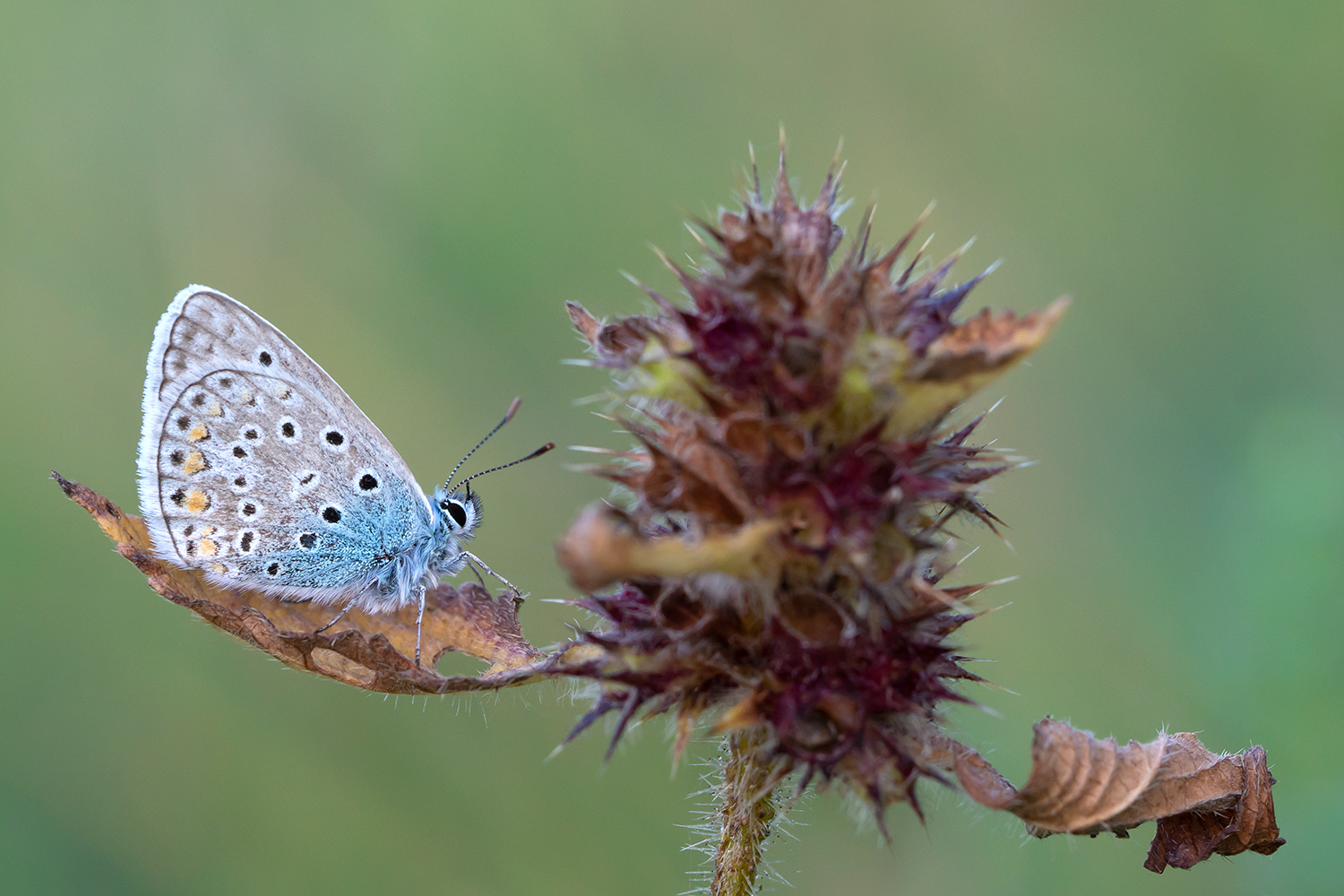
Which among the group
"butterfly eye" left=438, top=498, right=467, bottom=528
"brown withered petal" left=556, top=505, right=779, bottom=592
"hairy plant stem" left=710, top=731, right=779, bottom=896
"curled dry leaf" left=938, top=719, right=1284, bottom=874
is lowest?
"hairy plant stem" left=710, top=731, right=779, bottom=896

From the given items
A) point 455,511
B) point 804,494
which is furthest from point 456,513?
point 804,494

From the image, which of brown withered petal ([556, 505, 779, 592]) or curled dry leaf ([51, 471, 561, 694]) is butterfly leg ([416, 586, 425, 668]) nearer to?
curled dry leaf ([51, 471, 561, 694])

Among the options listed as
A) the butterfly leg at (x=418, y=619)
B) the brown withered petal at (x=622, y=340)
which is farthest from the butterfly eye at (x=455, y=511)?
the brown withered petal at (x=622, y=340)

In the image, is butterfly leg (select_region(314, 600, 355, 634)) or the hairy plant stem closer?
the hairy plant stem

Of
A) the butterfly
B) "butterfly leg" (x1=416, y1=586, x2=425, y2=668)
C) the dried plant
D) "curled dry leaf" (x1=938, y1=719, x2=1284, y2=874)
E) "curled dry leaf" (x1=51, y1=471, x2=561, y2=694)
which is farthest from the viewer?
the butterfly

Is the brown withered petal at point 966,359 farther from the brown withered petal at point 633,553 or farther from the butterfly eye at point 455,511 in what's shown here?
the butterfly eye at point 455,511

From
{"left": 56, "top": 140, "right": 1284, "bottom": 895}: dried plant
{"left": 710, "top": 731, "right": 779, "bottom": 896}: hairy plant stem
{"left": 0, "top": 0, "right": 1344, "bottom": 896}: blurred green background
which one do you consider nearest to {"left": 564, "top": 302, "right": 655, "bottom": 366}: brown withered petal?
{"left": 56, "top": 140, "right": 1284, "bottom": 895}: dried plant

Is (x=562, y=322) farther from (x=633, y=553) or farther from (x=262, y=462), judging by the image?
(x=633, y=553)
